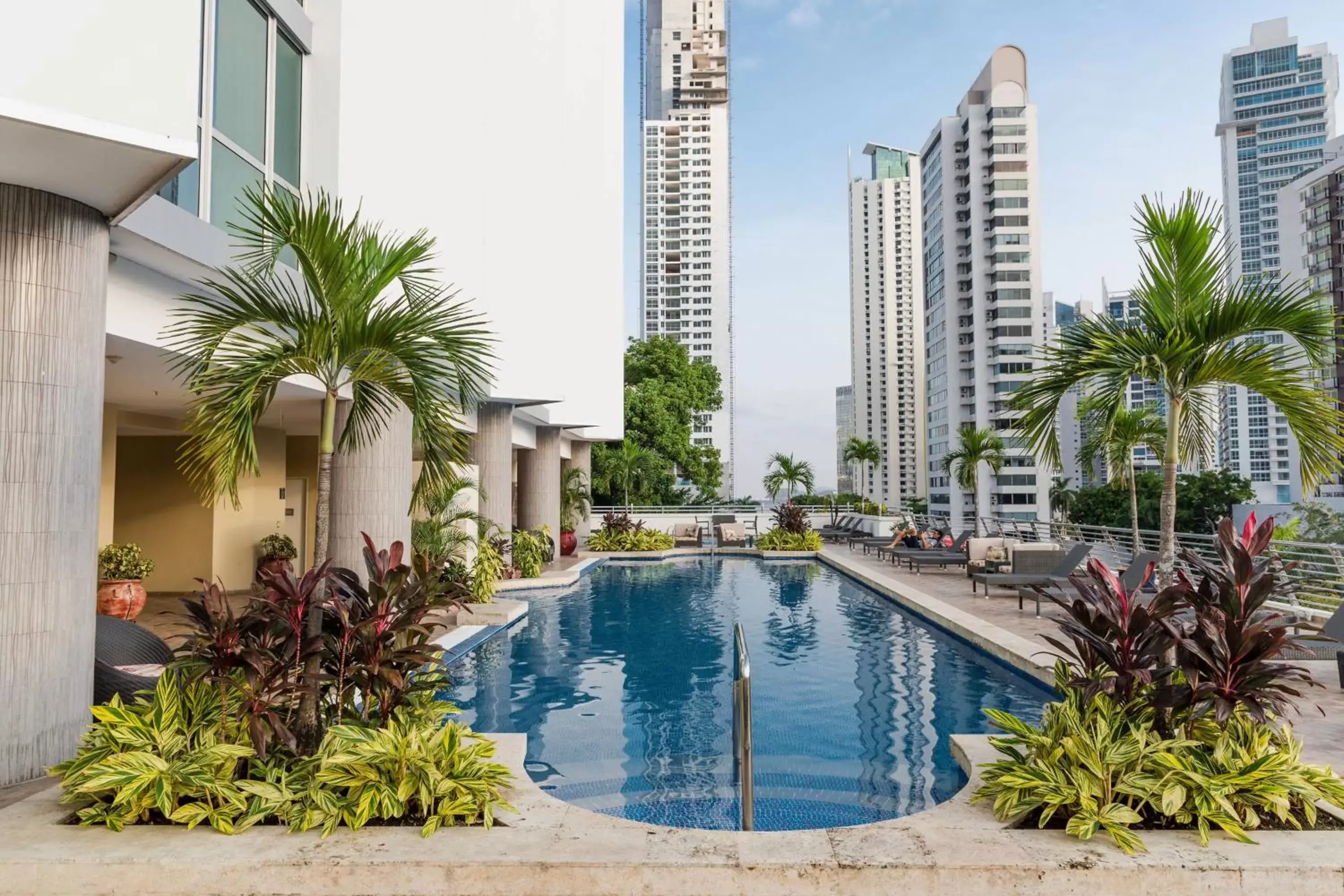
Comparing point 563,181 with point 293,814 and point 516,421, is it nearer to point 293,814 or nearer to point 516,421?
point 516,421

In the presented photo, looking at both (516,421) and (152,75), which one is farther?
(516,421)

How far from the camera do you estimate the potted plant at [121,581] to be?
928 centimetres

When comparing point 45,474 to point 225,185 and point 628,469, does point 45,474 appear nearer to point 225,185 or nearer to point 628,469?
point 225,185

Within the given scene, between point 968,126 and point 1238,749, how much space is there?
8057cm

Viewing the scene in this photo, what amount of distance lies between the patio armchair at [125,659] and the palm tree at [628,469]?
2157cm

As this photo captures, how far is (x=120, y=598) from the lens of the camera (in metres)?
9.33

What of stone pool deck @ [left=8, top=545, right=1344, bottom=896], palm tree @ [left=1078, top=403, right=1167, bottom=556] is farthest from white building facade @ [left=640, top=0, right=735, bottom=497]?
stone pool deck @ [left=8, top=545, right=1344, bottom=896]

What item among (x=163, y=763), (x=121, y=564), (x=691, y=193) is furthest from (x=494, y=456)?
(x=691, y=193)

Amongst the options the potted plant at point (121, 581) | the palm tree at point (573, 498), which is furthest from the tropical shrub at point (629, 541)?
the potted plant at point (121, 581)

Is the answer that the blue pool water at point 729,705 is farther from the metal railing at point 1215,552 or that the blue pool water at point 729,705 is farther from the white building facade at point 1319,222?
the white building facade at point 1319,222

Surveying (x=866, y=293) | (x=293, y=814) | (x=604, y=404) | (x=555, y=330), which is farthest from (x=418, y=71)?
(x=866, y=293)

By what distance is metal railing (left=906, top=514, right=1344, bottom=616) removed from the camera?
9.72 metres

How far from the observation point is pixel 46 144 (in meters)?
3.87

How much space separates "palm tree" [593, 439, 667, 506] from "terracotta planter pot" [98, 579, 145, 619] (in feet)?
59.9
